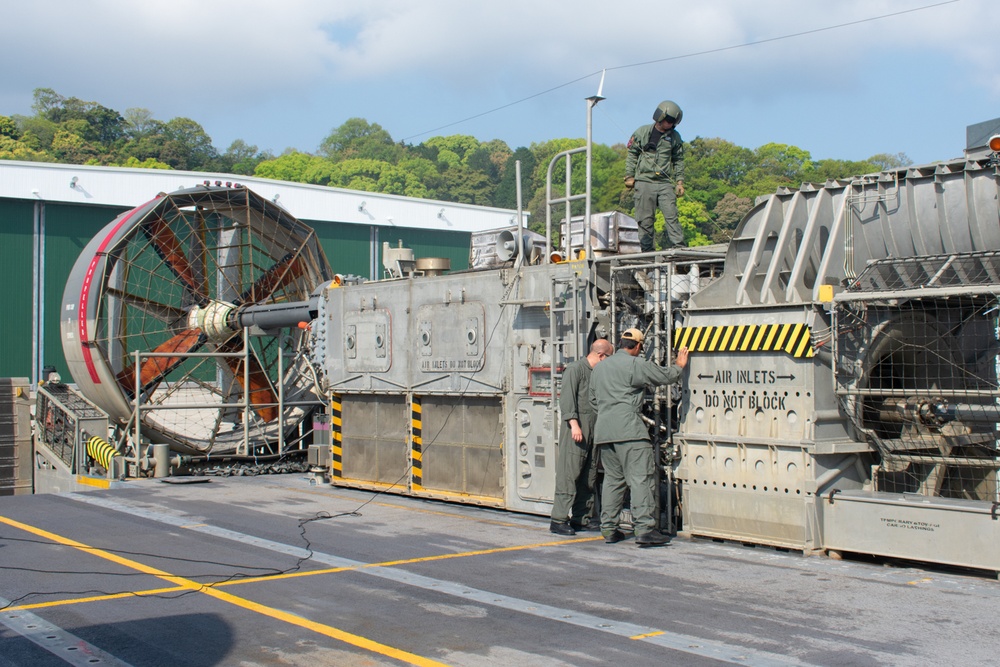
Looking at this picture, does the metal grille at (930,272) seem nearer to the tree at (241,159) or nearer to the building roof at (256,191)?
the building roof at (256,191)

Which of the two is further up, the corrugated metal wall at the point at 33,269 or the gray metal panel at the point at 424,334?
the corrugated metal wall at the point at 33,269

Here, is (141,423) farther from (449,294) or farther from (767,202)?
(767,202)

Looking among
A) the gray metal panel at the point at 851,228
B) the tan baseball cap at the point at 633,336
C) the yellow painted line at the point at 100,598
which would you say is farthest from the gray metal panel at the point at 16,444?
the gray metal panel at the point at 851,228

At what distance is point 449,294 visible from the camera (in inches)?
476

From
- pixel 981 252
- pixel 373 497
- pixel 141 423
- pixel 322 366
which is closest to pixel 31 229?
pixel 141 423

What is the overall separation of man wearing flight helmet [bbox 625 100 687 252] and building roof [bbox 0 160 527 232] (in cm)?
1771

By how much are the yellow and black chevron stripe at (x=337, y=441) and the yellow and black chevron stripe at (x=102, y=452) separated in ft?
12.4

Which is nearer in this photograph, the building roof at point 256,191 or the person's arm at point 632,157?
the person's arm at point 632,157

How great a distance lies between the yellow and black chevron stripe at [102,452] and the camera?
15258 millimetres

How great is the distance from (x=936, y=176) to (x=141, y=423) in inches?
479

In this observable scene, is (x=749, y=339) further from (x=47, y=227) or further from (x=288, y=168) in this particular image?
(x=288, y=168)

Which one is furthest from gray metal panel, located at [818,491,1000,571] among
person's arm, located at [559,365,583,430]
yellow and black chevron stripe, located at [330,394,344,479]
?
yellow and black chevron stripe, located at [330,394,344,479]

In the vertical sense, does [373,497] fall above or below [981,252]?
→ below

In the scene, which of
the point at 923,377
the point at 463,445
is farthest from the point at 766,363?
the point at 463,445
